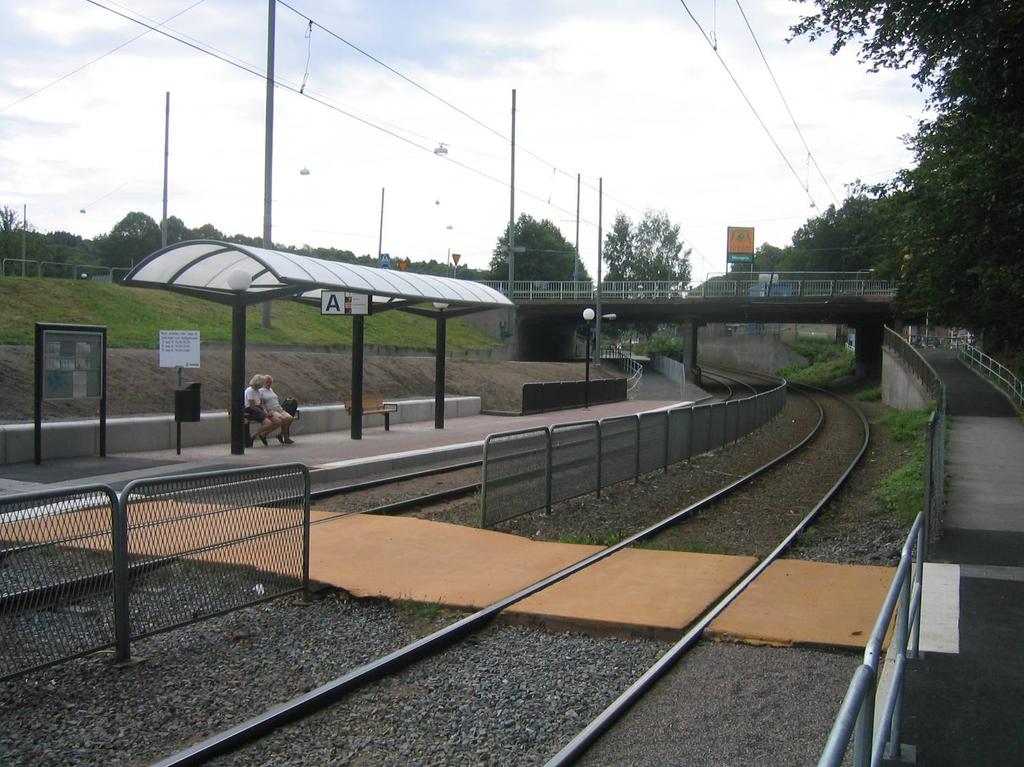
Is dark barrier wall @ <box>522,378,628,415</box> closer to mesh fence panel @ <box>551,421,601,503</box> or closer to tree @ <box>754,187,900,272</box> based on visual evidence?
tree @ <box>754,187,900,272</box>

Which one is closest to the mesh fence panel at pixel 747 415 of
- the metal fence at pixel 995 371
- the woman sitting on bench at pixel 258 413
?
the metal fence at pixel 995 371

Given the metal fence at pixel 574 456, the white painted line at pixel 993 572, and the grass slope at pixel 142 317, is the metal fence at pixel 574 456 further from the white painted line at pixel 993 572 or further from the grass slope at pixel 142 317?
Result: the grass slope at pixel 142 317

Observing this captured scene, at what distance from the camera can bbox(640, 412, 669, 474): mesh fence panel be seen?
15656 millimetres

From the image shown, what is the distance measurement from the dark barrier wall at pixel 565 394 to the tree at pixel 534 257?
54.3 m

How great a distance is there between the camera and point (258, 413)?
1792cm

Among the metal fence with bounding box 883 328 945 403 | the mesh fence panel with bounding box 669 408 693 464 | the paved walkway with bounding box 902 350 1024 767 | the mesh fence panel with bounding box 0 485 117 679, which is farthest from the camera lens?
the metal fence with bounding box 883 328 945 403

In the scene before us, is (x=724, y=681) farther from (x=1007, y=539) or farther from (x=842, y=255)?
(x=842, y=255)

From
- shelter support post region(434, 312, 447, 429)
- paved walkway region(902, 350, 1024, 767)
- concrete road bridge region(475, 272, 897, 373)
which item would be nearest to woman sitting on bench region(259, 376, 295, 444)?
shelter support post region(434, 312, 447, 429)

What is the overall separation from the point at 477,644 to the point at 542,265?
299 feet

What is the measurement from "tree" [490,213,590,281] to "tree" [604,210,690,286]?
555 cm

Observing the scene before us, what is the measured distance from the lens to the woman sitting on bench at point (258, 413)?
17.9 m

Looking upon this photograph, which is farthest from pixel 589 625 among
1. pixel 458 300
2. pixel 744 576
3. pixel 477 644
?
pixel 458 300

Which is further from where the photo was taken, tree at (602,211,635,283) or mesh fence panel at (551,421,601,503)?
tree at (602,211,635,283)

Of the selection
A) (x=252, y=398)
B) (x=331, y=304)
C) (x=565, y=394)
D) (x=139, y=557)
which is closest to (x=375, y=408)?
(x=331, y=304)
